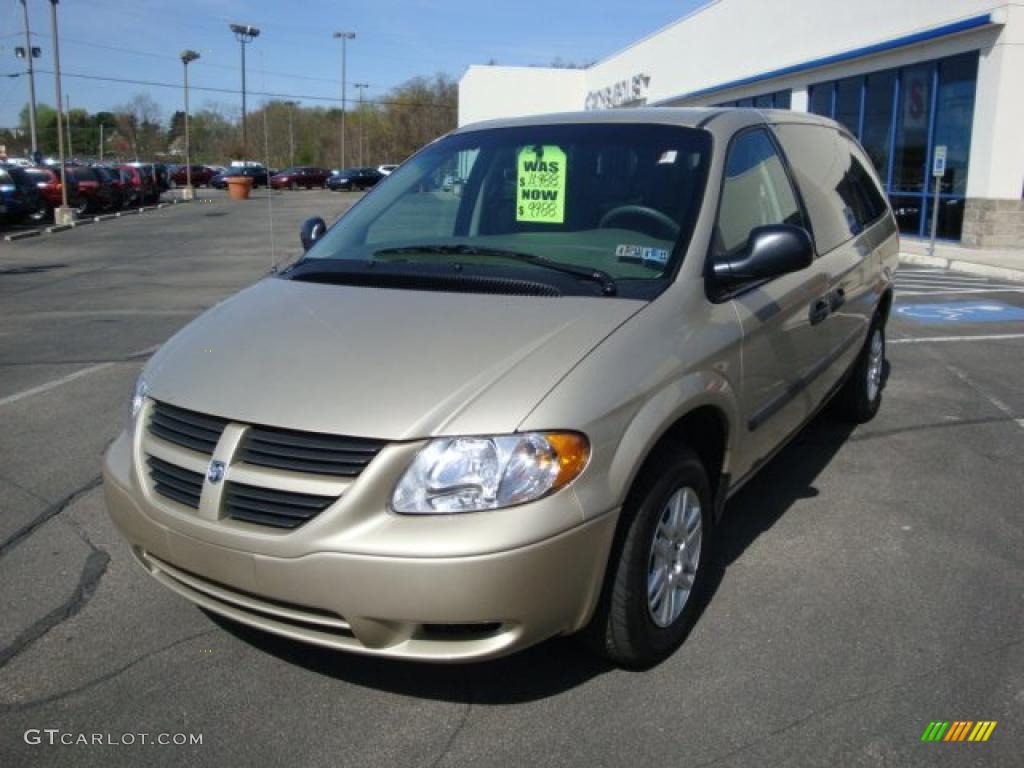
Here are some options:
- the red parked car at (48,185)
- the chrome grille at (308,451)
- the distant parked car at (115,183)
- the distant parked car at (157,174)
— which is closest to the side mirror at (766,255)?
the chrome grille at (308,451)

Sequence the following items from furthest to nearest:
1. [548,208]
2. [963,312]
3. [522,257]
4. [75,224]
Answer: [75,224] < [963,312] < [548,208] < [522,257]

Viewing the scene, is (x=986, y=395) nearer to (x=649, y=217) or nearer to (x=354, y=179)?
(x=649, y=217)

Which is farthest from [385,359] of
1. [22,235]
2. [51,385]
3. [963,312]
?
[22,235]

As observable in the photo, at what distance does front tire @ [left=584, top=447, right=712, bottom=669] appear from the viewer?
2.80 m

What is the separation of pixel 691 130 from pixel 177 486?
2.42 metres

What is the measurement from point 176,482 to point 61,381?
4.99 m

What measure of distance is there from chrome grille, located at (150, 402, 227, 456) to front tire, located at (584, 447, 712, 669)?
49.2 inches

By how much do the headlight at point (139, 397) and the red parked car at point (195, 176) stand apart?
62938mm

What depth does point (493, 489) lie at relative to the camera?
249 cm

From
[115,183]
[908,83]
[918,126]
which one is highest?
[908,83]

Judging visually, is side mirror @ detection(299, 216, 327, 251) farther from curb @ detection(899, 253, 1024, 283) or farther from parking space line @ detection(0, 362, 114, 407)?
curb @ detection(899, 253, 1024, 283)

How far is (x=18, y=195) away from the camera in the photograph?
25.0 m

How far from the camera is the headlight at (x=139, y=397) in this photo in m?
3.08

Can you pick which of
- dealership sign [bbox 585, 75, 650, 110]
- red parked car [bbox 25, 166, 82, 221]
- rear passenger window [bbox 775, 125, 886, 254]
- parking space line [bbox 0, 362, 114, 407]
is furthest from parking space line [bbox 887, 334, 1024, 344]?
dealership sign [bbox 585, 75, 650, 110]
